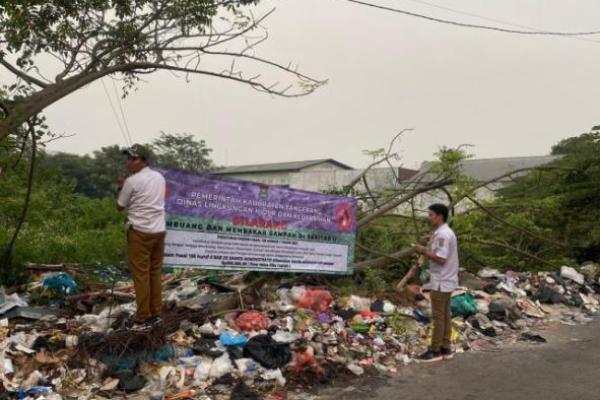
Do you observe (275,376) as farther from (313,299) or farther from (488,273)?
(488,273)

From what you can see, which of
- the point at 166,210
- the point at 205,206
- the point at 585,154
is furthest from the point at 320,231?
the point at 585,154

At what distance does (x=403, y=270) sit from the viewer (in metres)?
8.66

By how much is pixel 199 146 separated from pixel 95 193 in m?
9.10

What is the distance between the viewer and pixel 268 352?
497 centimetres

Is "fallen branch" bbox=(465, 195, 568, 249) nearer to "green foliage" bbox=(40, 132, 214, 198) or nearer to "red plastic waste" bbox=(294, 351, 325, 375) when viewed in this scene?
"red plastic waste" bbox=(294, 351, 325, 375)

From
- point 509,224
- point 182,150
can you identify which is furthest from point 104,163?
point 509,224

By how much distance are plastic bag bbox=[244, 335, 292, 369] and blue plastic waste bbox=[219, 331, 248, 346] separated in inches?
2.8

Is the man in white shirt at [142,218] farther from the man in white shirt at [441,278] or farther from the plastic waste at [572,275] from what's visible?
the plastic waste at [572,275]

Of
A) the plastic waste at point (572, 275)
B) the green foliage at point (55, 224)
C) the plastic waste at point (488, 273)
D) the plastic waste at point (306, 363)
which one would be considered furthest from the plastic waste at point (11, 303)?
the plastic waste at point (572, 275)

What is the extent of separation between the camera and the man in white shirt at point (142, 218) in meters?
4.86

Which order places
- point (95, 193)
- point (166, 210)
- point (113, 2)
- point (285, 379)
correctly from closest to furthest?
1. point (285, 379)
2. point (166, 210)
3. point (113, 2)
4. point (95, 193)

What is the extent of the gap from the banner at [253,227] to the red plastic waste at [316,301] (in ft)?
1.04

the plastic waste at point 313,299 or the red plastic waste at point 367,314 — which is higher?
the plastic waste at point 313,299

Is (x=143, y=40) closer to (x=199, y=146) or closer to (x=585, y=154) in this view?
(x=585, y=154)
